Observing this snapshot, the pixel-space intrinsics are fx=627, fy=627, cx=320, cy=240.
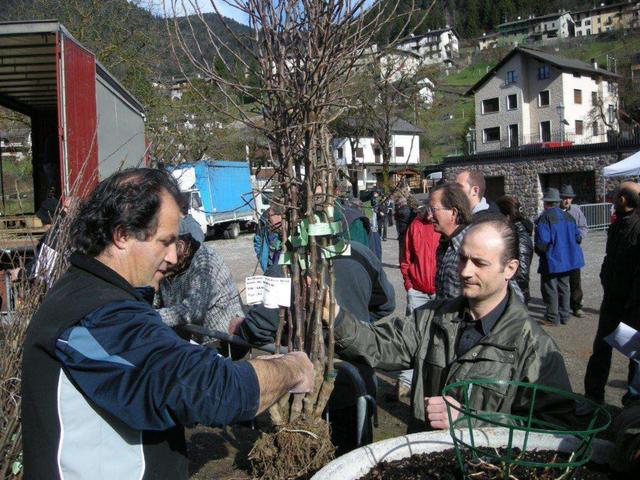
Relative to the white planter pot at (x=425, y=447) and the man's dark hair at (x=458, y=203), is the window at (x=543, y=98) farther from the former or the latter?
the white planter pot at (x=425, y=447)

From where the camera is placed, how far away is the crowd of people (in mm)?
1551

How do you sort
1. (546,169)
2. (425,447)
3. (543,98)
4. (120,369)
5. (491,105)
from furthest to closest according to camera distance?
(491,105) → (543,98) → (546,169) → (425,447) → (120,369)

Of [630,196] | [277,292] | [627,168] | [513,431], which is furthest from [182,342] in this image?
[627,168]

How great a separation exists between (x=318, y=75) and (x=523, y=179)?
37.8m

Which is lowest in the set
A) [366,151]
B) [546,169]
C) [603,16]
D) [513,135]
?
[546,169]

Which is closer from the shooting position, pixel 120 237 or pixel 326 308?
pixel 120 237

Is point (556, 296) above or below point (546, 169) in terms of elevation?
below

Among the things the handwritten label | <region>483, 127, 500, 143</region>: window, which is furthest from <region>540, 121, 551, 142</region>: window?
the handwritten label

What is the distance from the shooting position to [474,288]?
8.28 feet

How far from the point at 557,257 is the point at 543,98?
54.4 m

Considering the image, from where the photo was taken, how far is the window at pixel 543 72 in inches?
2254

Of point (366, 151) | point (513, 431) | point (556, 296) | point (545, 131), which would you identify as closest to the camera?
point (513, 431)

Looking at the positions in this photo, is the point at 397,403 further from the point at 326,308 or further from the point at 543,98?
the point at 543,98

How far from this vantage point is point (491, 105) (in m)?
61.3
